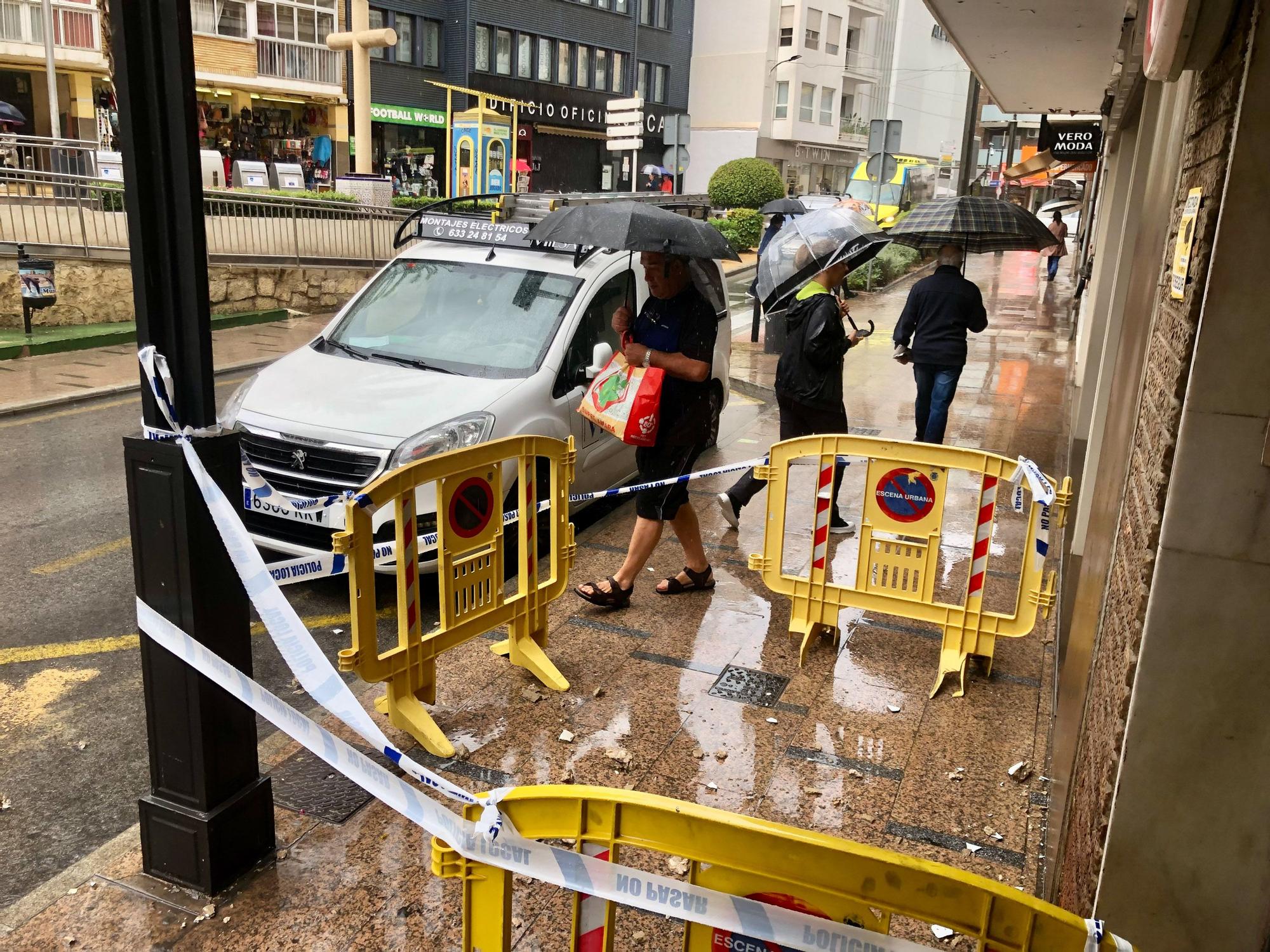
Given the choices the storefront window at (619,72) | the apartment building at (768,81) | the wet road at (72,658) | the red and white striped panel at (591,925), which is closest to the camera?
the red and white striped panel at (591,925)

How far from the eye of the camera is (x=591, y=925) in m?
2.15

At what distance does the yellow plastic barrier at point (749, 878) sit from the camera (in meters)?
1.83

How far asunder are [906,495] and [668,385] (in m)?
1.34

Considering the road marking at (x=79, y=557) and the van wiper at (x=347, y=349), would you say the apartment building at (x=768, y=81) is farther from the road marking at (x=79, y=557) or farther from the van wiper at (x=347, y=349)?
the road marking at (x=79, y=557)

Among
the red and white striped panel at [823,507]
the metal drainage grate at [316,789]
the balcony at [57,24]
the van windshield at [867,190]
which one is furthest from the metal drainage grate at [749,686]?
the balcony at [57,24]

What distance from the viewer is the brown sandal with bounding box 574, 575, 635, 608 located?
5.62 metres

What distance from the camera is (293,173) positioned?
87.7 feet

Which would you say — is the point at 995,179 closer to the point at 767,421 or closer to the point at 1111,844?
the point at 767,421

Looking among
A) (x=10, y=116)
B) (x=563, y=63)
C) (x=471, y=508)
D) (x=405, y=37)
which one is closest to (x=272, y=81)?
(x=405, y=37)

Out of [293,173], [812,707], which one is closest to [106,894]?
[812,707]

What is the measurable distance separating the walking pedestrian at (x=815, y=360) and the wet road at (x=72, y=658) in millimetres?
1813

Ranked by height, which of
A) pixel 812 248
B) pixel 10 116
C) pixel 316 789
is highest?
pixel 10 116

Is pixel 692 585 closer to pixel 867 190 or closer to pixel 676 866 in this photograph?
pixel 676 866

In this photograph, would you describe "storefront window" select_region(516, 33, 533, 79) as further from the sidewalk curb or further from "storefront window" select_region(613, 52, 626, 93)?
the sidewalk curb
